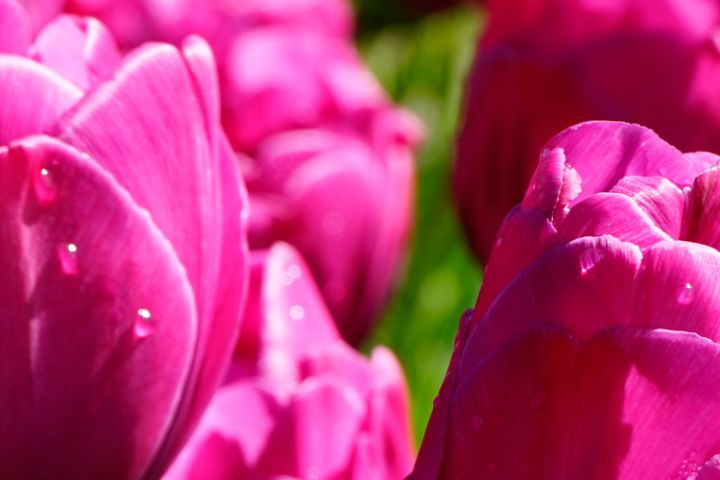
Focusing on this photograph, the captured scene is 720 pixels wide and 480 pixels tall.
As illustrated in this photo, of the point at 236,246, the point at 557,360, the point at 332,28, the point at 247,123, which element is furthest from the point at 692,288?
the point at 332,28

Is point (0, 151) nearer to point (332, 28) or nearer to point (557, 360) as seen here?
point (557, 360)

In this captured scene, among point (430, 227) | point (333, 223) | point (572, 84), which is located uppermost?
point (572, 84)

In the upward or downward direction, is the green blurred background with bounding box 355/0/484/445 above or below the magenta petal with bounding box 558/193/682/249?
below

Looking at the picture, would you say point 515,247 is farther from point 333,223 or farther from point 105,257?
point 333,223

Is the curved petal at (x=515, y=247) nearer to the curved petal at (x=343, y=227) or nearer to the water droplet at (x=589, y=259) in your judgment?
the water droplet at (x=589, y=259)

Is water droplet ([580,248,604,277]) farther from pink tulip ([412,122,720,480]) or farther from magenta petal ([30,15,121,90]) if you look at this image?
magenta petal ([30,15,121,90])

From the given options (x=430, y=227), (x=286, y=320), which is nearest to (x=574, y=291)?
(x=286, y=320)

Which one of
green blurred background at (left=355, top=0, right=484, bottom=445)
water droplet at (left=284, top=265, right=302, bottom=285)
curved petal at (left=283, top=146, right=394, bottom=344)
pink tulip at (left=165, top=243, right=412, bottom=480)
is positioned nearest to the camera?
pink tulip at (left=165, top=243, right=412, bottom=480)

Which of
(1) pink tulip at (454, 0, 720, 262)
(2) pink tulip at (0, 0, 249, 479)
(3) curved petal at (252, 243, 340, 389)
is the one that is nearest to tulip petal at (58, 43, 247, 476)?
(2) pink tulip at (0, 0, 249, 479)
